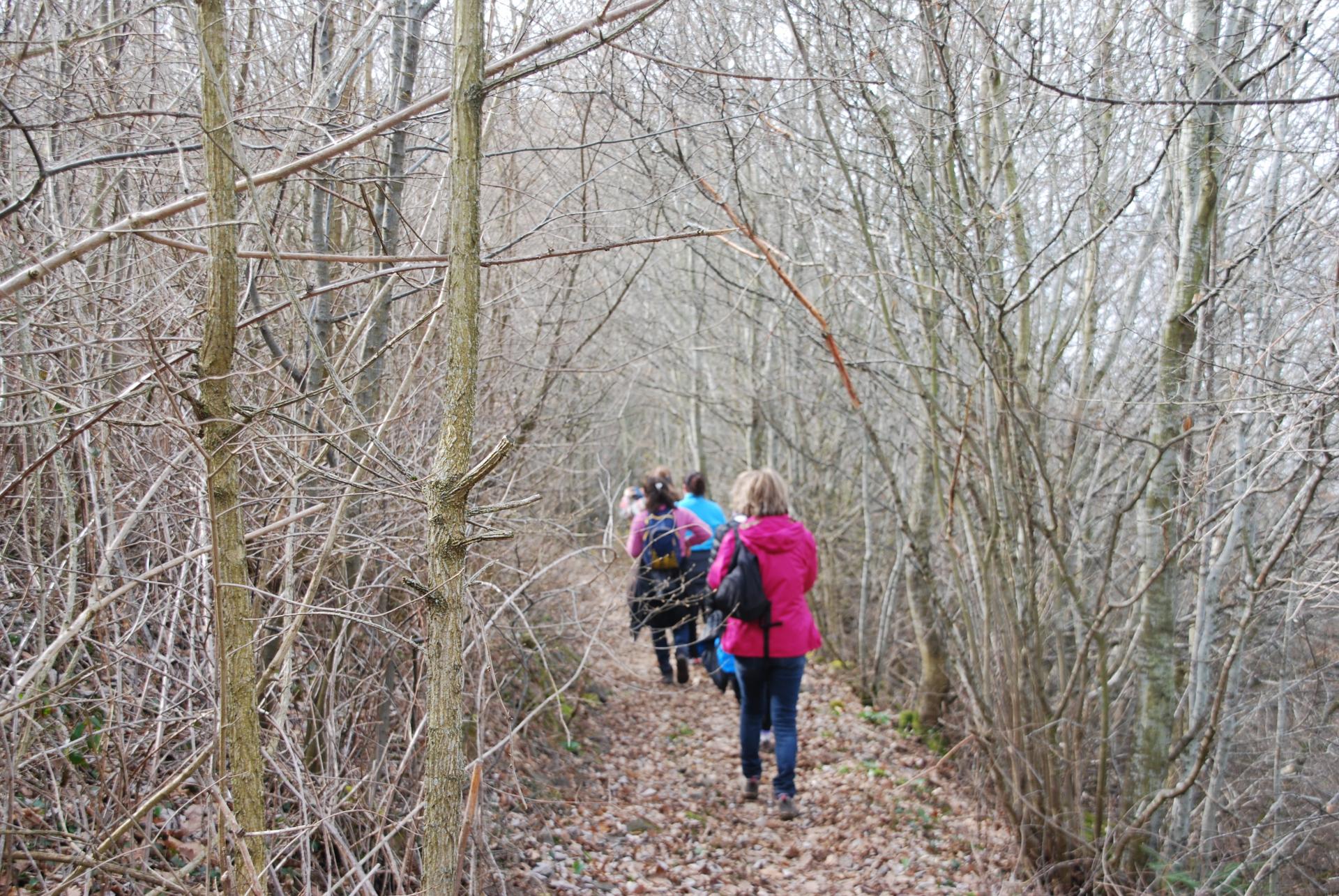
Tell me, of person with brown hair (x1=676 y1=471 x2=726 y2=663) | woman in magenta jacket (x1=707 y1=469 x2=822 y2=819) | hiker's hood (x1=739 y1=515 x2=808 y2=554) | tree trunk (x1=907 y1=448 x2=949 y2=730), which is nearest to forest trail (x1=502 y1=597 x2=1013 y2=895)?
tree trunk (x1=907 y1=448 x2=949 y2=730)

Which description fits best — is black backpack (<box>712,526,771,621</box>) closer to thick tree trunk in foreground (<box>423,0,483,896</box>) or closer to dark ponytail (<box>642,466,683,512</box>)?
dark ponytail (<box>642,466,683,512</box>)

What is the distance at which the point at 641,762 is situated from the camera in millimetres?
6684

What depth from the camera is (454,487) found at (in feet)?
6.73

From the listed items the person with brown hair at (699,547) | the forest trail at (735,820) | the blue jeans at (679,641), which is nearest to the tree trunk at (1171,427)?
the forest trail at (735,820)

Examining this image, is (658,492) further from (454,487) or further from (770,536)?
(454,487)

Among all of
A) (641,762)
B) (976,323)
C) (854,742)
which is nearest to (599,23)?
(976,323)

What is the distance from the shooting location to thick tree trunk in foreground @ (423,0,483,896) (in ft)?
6.77

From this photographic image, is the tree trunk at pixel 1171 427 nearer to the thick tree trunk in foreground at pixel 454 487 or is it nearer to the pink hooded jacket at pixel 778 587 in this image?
the pink hooded jacket at pixel 778 587

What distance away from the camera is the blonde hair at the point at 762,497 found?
5602 mm

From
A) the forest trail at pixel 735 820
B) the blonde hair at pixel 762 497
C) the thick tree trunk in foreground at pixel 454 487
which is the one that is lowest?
the forest trail at pixel 735 820

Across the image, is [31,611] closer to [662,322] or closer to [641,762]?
[641,762]

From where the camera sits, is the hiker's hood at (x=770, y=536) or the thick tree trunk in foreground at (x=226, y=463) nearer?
the thick tree trunk in foreground at (x=226, y=463)

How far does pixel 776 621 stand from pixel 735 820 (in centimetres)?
137

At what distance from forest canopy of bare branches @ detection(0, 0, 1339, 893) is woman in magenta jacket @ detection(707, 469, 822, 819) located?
0.76 meters
